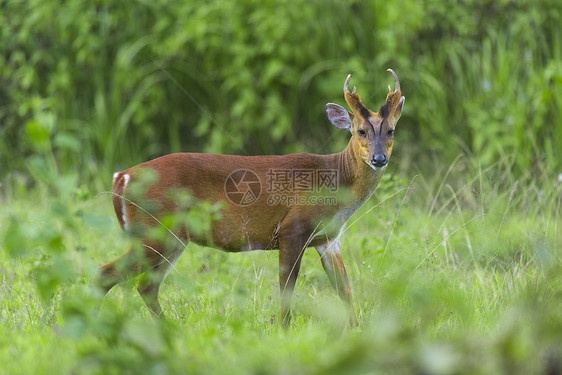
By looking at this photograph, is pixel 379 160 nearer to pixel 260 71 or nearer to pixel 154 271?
pixel 154 271

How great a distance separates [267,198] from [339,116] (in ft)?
2.17

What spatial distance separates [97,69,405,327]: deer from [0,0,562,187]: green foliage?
281cm

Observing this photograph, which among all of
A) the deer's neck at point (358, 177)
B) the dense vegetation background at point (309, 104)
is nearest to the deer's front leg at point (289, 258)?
the dense vegetation background at point (309, 104)

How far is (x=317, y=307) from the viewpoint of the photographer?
3637 mm

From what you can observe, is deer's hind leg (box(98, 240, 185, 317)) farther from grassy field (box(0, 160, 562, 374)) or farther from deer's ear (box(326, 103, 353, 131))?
deer's ear (box(326, 103, 353, 131))

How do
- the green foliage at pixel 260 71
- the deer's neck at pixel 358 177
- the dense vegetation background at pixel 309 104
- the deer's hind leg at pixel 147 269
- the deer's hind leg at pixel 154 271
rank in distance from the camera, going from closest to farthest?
the deer's hind leg at pixel 147 269
the deer's hind leg at pixel 154 271
the deer's neck at pixel 358 177
the dense vegetation background at pixel 309 104
the green foliage at pixel 260 71

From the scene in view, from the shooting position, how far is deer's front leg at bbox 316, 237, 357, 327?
3982 mm

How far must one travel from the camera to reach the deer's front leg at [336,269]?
157 inches

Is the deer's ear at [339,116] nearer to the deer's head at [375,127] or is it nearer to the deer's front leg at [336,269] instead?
the deer's head at [375,127]

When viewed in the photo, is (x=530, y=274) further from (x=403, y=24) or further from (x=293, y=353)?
(x=403, y=24)

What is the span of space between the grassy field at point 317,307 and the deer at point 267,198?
14cm

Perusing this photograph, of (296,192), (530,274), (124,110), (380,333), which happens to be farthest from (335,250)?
(124,110)

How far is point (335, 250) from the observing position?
13.8 ft

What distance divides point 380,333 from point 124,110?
20.7 ft
